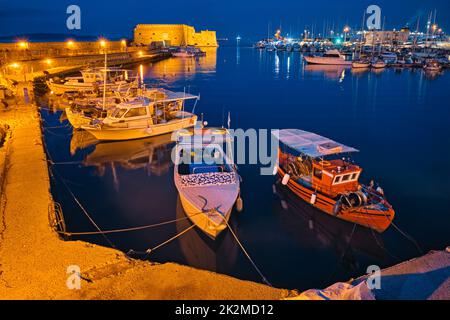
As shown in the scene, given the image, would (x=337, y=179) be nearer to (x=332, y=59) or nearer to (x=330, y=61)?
(x=332, y=59)

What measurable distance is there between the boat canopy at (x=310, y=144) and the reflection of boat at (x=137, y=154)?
561 cm

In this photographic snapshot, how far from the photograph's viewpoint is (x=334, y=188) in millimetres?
11336

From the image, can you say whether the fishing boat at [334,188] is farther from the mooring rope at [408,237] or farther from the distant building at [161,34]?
the distant building at [161,34]

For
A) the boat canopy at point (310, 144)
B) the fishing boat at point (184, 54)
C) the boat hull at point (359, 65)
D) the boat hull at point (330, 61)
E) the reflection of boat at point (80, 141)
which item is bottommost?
the reflection of boat at point (80, 141)

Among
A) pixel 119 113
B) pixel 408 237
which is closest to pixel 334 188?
pixel 408 237

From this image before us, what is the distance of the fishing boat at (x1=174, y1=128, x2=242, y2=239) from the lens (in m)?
9.74

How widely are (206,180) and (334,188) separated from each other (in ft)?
13.2

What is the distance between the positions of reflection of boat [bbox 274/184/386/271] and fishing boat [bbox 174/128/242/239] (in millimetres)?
1923

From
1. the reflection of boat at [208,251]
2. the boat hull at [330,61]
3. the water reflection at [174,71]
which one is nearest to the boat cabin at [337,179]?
the reflection of boat at [208,251]

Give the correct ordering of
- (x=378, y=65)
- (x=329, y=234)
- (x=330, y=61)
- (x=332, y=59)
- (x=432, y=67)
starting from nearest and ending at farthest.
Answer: (x=329, y=234)
(x=432, y=67)
(x=378, y=65)
(x=332, y=59)
(x=330, y=61)

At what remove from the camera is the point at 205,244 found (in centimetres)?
981

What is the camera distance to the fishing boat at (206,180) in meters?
9.74
